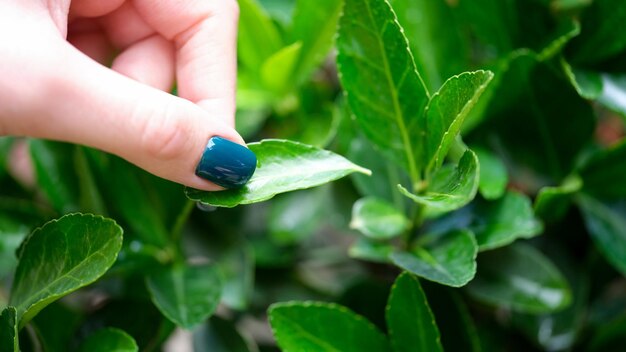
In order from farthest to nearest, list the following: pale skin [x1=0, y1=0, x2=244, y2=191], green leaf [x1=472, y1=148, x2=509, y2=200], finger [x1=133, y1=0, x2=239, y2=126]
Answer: green leaf [x1=472, y1=148, x2=509, y2=200]
finger [x1=133, y1=0, x2=239, y2=126]
pale skin [x1=0, y1=0, x2=244, y2=191]

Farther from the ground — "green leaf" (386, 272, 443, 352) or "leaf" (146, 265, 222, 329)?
"green leaf" (386, 272, 443, 352)

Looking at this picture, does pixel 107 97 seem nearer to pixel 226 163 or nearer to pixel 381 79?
pixel 226 163

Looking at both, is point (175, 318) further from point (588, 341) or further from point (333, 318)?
point (588, 341)

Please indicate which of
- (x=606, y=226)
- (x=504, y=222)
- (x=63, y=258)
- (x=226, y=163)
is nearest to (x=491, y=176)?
(x=504, y=222)

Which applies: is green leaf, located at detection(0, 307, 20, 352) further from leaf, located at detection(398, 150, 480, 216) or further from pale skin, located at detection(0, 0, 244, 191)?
leaf, located at detection(398, 150, 480, 216)

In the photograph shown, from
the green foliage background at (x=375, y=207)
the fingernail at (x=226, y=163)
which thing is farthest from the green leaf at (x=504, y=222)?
the fingernail at (x=226, y=163)

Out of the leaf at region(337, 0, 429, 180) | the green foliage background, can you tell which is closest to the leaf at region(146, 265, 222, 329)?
the green foliage background
